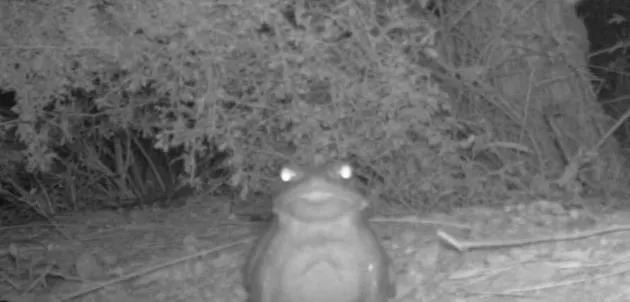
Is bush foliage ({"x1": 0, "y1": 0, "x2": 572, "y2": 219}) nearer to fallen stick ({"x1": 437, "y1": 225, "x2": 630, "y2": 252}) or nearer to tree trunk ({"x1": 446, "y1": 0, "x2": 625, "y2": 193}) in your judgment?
fallen stick ({"x1": 437, "y1": 225, "x2": 630, "y2": 252})

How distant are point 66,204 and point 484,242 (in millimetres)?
4230

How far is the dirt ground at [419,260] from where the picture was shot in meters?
4.76

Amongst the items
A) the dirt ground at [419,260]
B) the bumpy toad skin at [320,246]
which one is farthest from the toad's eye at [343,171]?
the dirt ground at [419,260]

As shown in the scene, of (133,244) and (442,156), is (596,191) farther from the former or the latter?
(133,244)

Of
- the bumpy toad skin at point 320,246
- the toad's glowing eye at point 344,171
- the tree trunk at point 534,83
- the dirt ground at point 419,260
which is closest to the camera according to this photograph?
the bumpy toad skin at point 320,246

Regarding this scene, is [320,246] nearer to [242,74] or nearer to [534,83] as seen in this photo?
[242,74]

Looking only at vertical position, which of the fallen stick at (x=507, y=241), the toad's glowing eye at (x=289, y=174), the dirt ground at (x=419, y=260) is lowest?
the dirt ground at (x=419, y=260)

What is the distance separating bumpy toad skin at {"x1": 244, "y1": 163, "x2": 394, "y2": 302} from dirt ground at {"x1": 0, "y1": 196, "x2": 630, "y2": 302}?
63 centimetres

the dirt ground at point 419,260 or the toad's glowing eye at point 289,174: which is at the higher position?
the toad's glowing eye at point 289,174

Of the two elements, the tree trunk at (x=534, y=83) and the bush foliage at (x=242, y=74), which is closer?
the bush foliage at (x=242, y=74)

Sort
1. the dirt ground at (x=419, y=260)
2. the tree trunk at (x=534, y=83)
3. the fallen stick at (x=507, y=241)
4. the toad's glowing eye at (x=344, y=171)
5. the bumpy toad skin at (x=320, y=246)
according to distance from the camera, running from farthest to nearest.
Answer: the tree trunk at (x=534, y=83) → the fallen stick at (x=507, y=241) → the dirt ground at (x=419, y=260) → the toad's glowing eye at (x=344, y=171) → the bumpy toad skin at (x=320, y=246)

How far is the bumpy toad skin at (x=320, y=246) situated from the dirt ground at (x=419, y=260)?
0.63 m

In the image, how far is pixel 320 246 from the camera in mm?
3994

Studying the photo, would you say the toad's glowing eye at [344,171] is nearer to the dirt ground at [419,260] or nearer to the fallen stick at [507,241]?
the dirt ground at [419,260]
